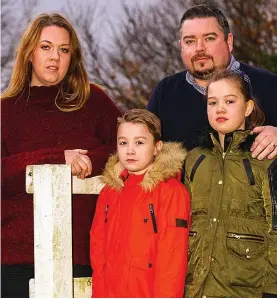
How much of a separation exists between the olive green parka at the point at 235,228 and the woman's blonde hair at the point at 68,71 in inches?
33.0

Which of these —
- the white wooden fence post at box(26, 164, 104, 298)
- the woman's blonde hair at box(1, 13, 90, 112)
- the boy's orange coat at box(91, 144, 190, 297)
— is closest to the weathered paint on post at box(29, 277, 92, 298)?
the boy's orange coat at box(91, 144, 190, 297)

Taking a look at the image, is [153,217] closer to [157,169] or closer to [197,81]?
[157,169]

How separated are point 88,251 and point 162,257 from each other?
0.47m

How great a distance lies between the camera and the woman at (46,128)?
12.1 ft

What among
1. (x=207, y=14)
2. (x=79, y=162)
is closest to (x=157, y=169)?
(x=79, y=162)

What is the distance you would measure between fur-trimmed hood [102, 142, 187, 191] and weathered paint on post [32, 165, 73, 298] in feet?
1.14

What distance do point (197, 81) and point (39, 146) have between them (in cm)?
131

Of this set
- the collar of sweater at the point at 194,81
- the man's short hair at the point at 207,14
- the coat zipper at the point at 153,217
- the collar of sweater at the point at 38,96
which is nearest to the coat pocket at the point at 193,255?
the coat zipper at the point at 153,217

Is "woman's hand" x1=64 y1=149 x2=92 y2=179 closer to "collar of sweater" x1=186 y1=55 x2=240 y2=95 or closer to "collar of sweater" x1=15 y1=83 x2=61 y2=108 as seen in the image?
"collar of sweater" x1=15 y1=83 x2=61 y2=108

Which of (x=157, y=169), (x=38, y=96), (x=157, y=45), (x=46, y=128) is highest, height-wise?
(x=157, y=45)

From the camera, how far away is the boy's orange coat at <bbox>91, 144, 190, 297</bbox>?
3562 mm

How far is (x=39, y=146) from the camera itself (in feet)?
12.6

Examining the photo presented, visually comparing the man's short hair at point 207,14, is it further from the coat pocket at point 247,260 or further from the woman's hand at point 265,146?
the coat pocket at point 247,260

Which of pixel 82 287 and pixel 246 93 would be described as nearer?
pixel 82 287
